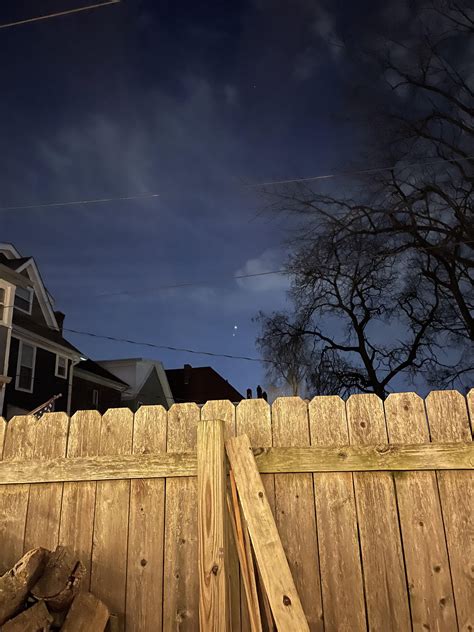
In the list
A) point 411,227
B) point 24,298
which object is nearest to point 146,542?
point 411,227

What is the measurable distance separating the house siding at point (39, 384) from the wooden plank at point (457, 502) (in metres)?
16.4

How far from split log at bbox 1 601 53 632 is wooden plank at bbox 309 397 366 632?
1.36 m

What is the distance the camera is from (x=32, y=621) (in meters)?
2.12

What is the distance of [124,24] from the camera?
25.8ft

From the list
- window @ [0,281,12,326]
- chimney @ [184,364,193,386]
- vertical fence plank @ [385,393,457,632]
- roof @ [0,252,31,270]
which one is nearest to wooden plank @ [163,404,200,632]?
vertical fence plank @ [385,393,457,632]

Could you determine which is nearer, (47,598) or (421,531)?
(47,598)

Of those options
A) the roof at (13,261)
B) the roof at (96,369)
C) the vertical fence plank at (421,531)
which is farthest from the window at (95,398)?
the vertical fence plank at (421,531)

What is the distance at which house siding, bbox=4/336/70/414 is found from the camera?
1672 centimetres

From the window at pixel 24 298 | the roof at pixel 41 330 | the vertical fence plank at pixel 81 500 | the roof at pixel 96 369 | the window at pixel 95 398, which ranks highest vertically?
the window at pixel 24 298

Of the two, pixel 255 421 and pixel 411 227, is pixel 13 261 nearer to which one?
pixel 411 227

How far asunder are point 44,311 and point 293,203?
12.4 meters

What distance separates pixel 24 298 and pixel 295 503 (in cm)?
1855

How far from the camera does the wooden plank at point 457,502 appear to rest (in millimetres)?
2318

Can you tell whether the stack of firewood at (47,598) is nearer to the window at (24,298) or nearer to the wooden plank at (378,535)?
the wooden plank at (378,535)
